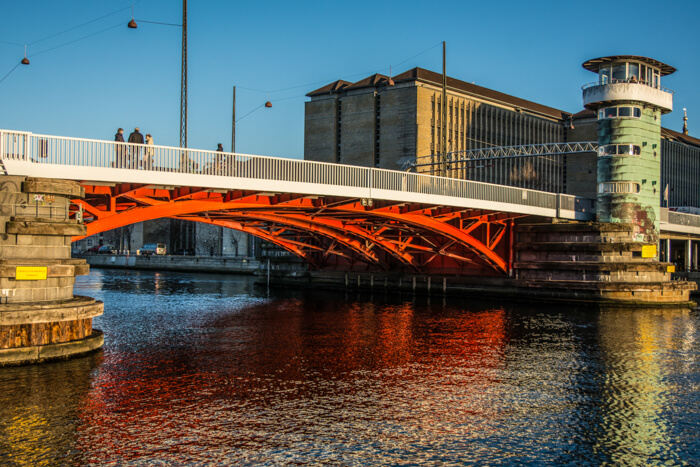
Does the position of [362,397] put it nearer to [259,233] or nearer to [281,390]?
[281,390]

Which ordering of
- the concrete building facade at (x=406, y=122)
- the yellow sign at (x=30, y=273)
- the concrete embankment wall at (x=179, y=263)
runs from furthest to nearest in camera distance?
the concrete building facade at (x=406, y=122)
the concrete embankment wall at (x=179, y=263)
the yellow sign at (x=30, y=273)

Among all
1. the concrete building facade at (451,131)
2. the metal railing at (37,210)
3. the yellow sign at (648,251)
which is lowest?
the yellow sign at (648,251)

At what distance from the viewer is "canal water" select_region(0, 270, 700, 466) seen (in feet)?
44.9

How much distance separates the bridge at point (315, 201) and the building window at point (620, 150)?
3.86 metres

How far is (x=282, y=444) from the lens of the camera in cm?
1397

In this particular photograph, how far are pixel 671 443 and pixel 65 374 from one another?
49.6ft

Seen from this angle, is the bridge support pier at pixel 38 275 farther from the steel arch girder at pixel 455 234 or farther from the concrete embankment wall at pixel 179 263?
the concrete embankment wall at pixel 179 263

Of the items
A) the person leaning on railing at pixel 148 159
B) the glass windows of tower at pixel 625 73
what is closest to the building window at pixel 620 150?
the glass windows of tower at pixel 625 73

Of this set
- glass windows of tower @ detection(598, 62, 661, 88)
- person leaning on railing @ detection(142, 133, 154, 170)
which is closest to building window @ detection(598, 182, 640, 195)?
glass windows of tower @ detection(598, 62, 661, 88)

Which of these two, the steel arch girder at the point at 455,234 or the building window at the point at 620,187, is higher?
the building window at the point at 620,187

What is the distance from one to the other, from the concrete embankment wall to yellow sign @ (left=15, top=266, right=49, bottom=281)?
61.0 m

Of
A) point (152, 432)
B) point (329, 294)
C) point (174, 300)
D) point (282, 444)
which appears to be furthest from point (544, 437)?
point (329, 294)

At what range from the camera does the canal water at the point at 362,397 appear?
44.9 feet

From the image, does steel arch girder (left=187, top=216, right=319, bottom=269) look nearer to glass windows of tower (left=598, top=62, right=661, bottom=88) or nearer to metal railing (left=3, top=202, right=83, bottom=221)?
metal railing (left=3, top=202, right=83, bottom=221)
